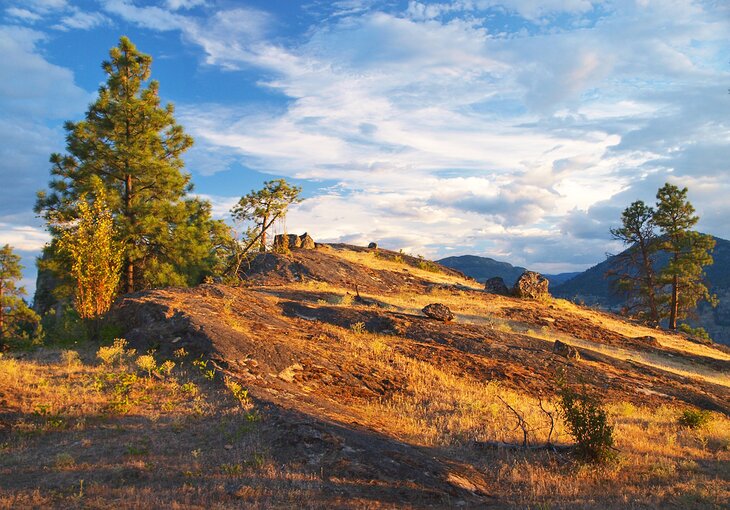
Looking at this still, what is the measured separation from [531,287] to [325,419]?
3248cm

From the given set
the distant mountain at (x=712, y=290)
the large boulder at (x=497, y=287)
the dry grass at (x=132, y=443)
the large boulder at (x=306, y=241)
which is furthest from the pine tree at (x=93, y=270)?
the distant mountain at (x=712, y=290)

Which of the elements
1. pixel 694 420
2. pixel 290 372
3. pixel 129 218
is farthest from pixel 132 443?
pixel 129 218

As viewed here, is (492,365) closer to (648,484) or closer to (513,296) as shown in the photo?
(648,484)

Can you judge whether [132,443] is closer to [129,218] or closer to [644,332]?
[129,218]

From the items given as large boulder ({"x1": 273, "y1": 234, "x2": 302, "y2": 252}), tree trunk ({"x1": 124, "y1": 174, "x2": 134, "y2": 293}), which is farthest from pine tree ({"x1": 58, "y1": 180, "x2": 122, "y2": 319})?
large boulder ({"x1": 273, "y1": 234, "x2": 302, "y2": 252})

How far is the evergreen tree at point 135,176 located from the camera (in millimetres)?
22062

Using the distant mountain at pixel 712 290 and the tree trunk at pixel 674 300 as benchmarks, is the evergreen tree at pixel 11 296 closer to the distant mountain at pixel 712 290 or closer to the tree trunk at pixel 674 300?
the tree trunk at pixel 674 300

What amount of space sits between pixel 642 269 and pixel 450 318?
93.1 ft

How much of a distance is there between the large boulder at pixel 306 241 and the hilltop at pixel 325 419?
A: 2311 centimetres

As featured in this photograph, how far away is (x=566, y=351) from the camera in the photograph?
19.3 m

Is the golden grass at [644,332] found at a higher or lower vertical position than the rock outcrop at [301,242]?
lower

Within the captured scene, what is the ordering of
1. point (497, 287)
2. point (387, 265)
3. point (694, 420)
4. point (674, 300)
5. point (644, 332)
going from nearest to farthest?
point (694, 420)
point (644, 332)
point (674, 300)
point (497, 287)
point (387, 265)

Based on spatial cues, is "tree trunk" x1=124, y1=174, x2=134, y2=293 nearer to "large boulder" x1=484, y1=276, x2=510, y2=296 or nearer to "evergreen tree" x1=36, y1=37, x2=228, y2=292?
"evergreen tree" x1=36, y1=37, x2=228, y2=292

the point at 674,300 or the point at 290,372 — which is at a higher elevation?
the point at 674,300
